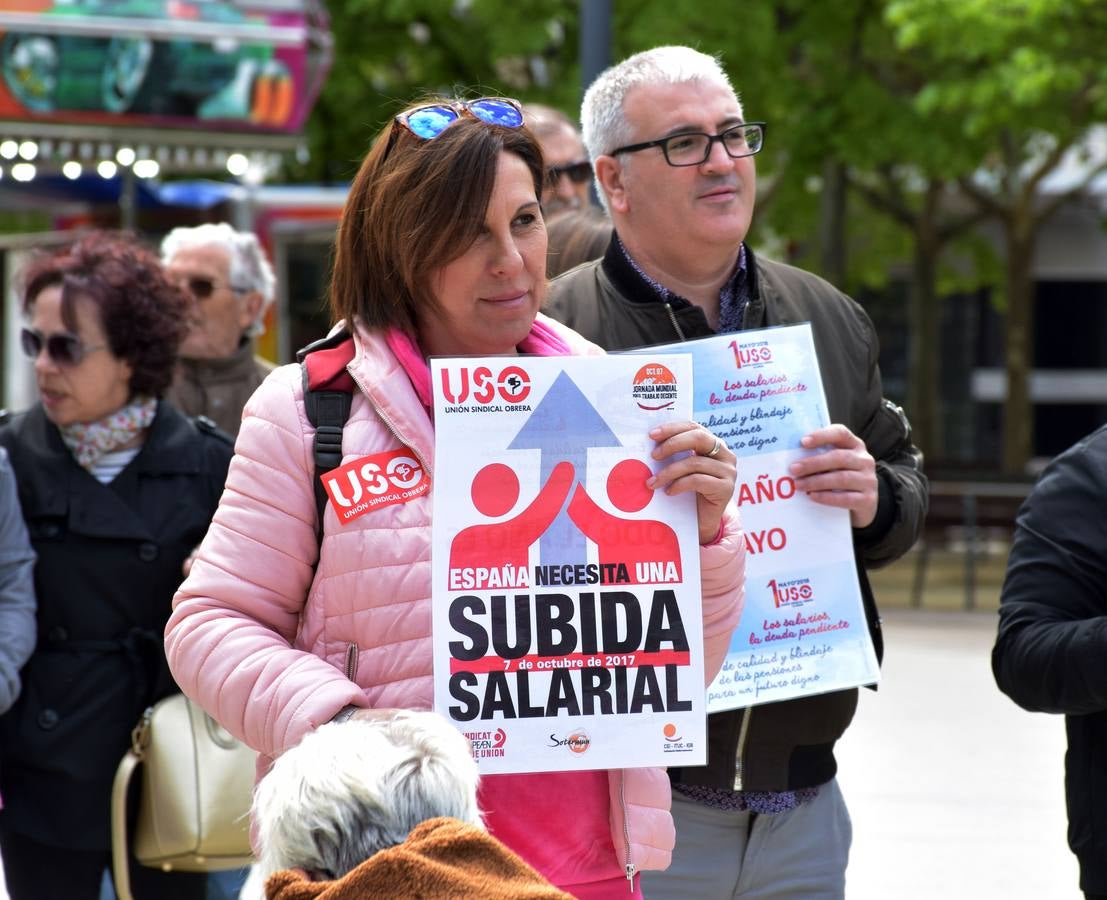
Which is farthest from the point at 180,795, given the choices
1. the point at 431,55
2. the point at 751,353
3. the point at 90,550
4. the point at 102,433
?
the point at 431,55

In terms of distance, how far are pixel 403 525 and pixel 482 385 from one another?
0.74 feet

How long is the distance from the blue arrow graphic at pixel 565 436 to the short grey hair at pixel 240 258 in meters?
3.57

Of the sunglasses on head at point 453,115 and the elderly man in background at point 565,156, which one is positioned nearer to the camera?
the sunglasses on head at point 453,115

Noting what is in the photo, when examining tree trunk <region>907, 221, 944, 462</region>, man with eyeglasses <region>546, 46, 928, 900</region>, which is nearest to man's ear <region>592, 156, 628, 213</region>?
man with eyeglasses <region>546, 46, 928, 900</region>

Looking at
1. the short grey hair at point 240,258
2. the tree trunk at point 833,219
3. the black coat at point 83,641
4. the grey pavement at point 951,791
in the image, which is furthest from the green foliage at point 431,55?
the black coat at point 83,641

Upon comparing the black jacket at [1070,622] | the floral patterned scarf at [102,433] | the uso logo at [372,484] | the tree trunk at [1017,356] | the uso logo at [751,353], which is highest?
the uso logo at [751,353]

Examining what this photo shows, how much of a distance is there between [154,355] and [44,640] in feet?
2.58

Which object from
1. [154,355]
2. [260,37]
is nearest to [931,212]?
[260,37]

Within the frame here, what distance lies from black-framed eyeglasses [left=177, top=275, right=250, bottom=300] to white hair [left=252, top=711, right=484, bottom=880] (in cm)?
389

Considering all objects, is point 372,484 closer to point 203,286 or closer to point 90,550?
point 90,550

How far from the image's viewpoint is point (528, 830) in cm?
243

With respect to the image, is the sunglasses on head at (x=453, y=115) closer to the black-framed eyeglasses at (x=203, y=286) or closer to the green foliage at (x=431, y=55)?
the black-framed eyeglasses at (x=203, y=286)

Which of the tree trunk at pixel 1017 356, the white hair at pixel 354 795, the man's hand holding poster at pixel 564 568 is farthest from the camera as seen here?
the tree trunk at pixel 1017 356

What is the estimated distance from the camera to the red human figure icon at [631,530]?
2.39 m
